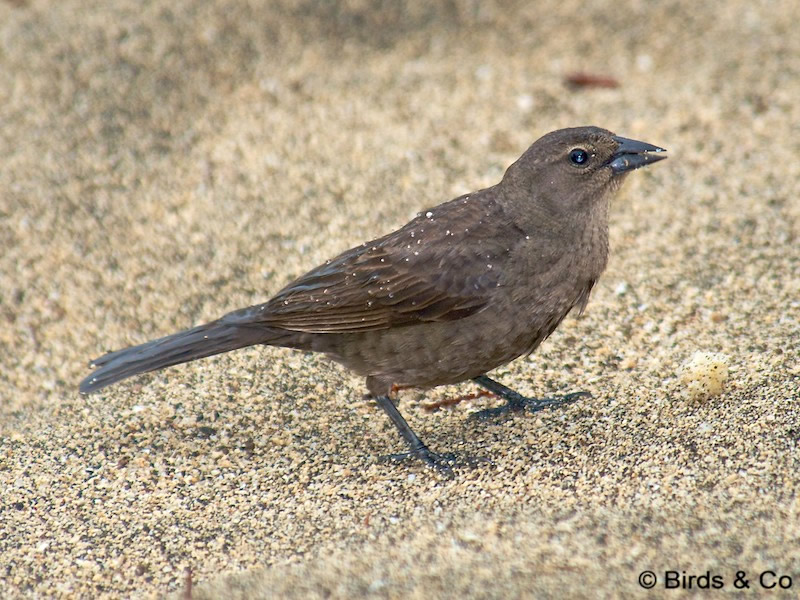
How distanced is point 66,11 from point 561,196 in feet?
13.0

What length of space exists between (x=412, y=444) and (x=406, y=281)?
57 cm

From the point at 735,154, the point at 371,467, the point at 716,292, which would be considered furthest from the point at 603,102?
the point at 371,467

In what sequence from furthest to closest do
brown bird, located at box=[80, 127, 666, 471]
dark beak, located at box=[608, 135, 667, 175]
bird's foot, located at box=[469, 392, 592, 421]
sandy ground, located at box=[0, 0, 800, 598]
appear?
bird's foot, located at box=[469, 392, 592, 421] < dark beak, located at box=[608, 135, 667, 175] < brown bird, located at box=[80, 127, 666, 471] < sandy ground, located at box=[0, 0, 800, 598]

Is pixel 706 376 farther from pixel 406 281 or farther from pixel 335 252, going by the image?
pixel 335 252

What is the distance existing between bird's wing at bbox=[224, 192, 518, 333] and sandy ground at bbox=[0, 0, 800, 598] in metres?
0.44

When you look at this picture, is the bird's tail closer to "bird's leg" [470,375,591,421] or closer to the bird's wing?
the bird's wing

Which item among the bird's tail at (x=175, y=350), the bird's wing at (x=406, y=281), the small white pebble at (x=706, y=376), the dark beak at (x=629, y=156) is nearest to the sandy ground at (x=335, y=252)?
the small white pebble at (x=706, y=376)

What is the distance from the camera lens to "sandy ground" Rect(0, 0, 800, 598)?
3.10 meters

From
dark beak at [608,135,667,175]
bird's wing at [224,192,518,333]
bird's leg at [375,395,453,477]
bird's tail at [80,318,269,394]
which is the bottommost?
bird's leg at [375,395,453,477]

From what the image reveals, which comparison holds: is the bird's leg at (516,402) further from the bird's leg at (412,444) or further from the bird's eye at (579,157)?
the bird's eye at (579,157)

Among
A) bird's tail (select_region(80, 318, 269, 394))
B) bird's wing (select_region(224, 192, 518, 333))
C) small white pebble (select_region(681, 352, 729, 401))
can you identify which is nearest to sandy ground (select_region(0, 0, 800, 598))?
small white pebble (select_region(681, 352, 729, 401))

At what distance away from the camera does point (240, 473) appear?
3635 mm

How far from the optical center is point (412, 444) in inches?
143

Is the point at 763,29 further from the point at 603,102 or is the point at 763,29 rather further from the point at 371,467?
the point at 371,467
